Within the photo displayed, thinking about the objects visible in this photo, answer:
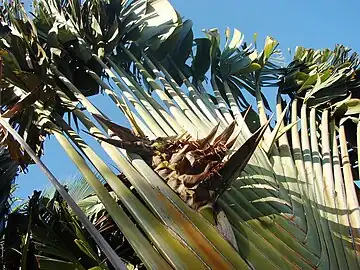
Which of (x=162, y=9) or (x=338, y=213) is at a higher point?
(x=162, y=9)

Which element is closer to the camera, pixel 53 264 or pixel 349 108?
pixel 53 264

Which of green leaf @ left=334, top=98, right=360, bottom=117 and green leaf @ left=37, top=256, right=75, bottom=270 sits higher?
green leaf @ left=37, top=256, right=75, bottom=270

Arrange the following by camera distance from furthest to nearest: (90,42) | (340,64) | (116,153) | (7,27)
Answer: (340,64) < (90,42) < (7,27) < (116,153)

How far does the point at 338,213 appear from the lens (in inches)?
85.8

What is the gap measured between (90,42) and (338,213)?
2.02 metres

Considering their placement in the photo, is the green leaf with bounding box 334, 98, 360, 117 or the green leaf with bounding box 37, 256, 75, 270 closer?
the green leaf with bounding box 37, 256, 75, 270

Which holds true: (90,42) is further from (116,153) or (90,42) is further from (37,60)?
(116,153)

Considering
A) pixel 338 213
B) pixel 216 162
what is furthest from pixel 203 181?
pixel 338 213

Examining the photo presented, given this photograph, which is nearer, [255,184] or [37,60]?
[255,184]

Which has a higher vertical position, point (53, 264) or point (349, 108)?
point (53, 264)

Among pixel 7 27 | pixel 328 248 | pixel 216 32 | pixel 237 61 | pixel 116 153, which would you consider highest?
pixel 7 27

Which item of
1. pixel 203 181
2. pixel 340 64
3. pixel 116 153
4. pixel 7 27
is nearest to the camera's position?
pixel 203 181

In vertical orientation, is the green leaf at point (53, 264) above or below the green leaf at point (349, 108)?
above

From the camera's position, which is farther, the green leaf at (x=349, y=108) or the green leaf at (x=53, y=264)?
the green leaf at (x=349, y=108)
